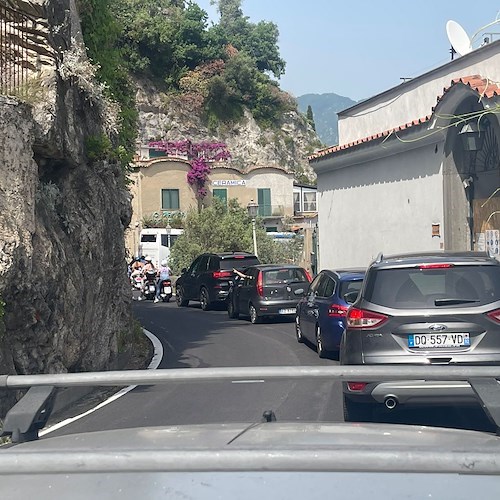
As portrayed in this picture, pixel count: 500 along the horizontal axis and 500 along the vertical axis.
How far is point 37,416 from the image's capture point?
2.84 m

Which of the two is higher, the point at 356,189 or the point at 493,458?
the point at 356,189

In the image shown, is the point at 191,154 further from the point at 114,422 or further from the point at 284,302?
the point at 114,422

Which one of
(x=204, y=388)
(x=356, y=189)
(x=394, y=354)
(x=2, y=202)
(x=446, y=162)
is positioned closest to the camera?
(x=394, y=354)

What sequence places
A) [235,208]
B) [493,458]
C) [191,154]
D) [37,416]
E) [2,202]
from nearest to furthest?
[493,458] < [37,416] < [2,202] < [235,208] < [191,154]

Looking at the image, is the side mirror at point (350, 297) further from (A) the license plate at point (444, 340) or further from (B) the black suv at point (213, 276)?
(B) the black suv at point (213, 276)

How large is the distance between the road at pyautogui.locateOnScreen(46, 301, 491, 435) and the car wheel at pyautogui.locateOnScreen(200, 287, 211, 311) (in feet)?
24.2

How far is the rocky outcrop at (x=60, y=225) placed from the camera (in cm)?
1037

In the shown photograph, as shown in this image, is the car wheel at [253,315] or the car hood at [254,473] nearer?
the car hood at [254,473]

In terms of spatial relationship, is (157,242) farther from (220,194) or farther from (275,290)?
(275,290)

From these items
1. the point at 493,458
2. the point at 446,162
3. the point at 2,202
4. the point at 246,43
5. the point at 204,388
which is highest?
the point at 246,43

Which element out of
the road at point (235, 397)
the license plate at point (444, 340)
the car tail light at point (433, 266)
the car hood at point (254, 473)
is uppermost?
the car tail light at point (433, 266)

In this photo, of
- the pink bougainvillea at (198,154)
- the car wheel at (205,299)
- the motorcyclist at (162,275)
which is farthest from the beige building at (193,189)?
the car wheel at (205,299)

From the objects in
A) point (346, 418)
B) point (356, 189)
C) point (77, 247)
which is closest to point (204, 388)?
point (77, 247)

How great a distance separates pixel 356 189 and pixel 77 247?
1366 cm
